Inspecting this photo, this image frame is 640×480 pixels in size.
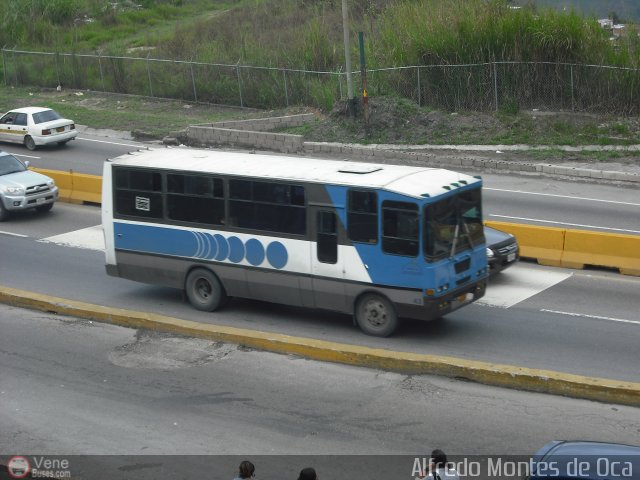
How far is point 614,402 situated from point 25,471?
6983 mm

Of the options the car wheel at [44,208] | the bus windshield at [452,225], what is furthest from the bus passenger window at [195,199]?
the car wheel at [44,208]

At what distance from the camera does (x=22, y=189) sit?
23.2m

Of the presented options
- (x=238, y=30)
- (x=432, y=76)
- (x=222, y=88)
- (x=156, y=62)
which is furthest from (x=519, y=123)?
(x=238, y=30)

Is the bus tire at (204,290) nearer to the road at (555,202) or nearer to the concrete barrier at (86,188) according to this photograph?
the road at (555,202)

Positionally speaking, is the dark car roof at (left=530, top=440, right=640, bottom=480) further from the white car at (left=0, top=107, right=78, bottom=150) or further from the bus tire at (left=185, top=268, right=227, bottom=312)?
the white car at (left=0, top=107, right=78, bottom=150)

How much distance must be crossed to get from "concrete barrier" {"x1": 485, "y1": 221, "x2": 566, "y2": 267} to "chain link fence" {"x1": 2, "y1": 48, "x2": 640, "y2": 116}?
13.3 meters

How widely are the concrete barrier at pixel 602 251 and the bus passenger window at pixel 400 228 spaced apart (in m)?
5.47

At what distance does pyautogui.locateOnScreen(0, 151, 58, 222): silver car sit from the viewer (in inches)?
913

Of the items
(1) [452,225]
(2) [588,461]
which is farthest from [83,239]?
(2) [588,461]

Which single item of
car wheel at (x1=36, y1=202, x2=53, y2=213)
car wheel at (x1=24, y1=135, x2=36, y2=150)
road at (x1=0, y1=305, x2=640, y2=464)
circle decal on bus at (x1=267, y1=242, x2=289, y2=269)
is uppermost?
circle decal on bus at (x1=267, y1=242, x2=289, y2=269)

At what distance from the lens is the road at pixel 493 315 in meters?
13.8

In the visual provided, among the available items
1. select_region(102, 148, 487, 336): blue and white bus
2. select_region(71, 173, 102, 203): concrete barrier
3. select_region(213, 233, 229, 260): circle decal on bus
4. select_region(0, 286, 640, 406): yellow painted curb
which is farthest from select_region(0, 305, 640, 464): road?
select_region(71, 173, 102, 203): concrete barrier

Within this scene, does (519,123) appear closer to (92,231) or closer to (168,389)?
(92,231)

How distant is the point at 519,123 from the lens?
30.6m
